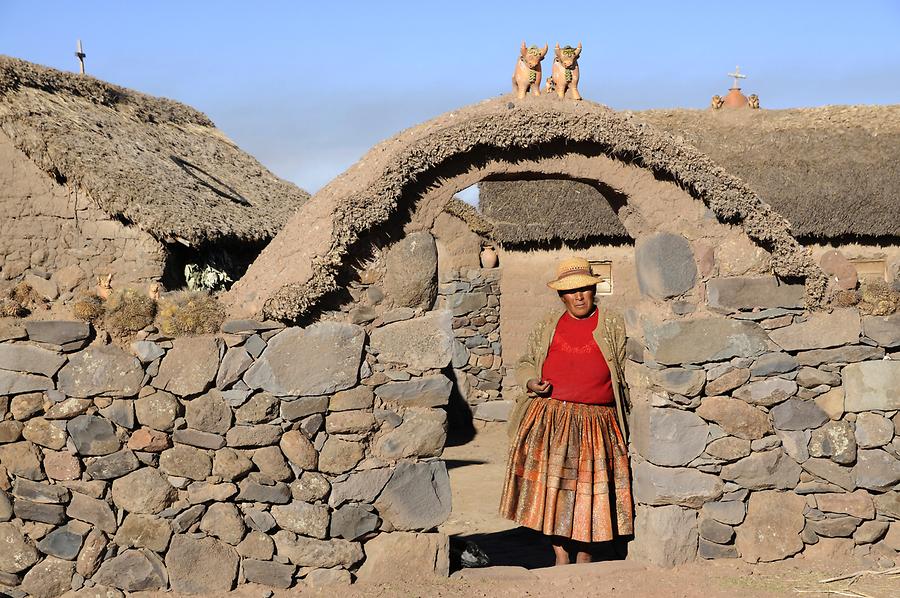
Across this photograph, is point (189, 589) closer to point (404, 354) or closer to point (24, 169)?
point (404, 354)

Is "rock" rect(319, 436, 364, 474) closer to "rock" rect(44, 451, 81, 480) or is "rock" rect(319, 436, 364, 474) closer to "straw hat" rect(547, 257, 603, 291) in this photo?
"rock" rect(44, 451, 81, 480)

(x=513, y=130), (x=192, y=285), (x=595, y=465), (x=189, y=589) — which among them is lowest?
(x=189, y=589)

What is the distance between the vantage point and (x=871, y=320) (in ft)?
16.3

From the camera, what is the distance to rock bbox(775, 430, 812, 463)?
4988 mm

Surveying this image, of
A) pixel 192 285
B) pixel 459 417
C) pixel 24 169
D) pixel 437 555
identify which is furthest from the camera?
pixel 459 417

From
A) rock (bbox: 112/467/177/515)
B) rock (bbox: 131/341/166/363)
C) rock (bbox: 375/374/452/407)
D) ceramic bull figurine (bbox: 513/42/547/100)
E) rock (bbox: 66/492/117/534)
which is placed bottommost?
rock (bbox: 66/492/117/534)

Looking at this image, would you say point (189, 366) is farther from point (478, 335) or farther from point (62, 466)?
point (478, 335)

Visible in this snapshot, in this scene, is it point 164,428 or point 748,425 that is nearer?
point 164,428

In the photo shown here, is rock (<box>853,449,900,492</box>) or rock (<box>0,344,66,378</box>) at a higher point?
rock (<box>0,344,66,378</box>)

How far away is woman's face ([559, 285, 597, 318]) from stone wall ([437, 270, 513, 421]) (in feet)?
19.3

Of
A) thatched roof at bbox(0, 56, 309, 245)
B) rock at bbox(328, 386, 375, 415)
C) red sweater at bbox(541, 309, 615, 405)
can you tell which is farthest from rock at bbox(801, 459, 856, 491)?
thatched roof at bbox(0, 56, 309, 245)

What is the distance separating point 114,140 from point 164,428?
5346mm

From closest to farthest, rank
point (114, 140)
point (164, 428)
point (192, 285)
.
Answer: point (164, 428) < point (192, 285) < point (114, 140)

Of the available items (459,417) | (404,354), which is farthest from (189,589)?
(459,417)
